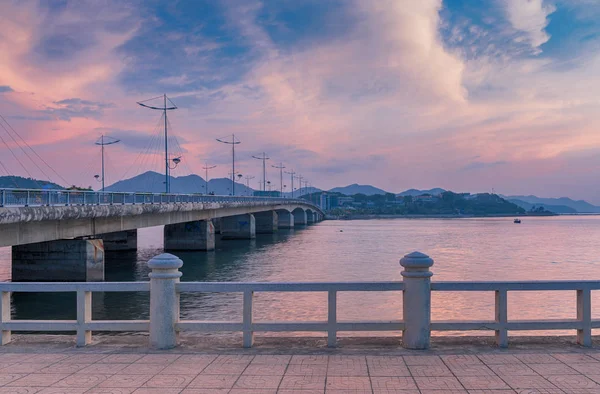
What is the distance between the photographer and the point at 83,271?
3019 centimetres

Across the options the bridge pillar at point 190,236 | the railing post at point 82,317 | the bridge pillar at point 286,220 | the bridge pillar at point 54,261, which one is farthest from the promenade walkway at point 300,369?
the bridge pillar at point 286,220

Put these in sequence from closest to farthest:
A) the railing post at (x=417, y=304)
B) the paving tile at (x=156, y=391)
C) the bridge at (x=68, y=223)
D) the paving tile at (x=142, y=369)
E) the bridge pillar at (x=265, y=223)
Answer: the paving tile at (x=156, y=391)
the paving tile at (x=142, y=369)
the railing post at (x=417, y=304)
the bridge at (x=68, y=223)
the bridge pillar at (x=265, y=223)

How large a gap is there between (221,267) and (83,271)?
42.7ft

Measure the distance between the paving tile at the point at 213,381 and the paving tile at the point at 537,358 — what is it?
4033 millimetres

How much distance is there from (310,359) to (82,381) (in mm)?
2992

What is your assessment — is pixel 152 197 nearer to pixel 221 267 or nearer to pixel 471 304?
pixel 221 267

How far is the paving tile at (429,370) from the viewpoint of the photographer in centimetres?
643

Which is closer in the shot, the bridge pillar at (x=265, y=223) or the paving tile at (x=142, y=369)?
the paving tile at (x=142, y=369)

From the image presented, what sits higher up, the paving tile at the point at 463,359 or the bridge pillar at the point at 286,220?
the paving tile at the point at 463,359

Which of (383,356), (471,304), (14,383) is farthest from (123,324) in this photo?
(471,304)

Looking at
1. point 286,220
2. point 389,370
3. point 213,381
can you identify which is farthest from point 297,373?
point 286,220

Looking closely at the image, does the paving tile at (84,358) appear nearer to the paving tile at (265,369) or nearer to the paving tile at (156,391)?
the paving tile at (156,391)

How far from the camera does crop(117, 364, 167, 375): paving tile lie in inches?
258

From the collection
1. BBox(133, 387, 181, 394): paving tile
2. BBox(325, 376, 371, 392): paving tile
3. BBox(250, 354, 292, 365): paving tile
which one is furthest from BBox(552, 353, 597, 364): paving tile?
BBox(133, 387, 181, 394): paving tile
